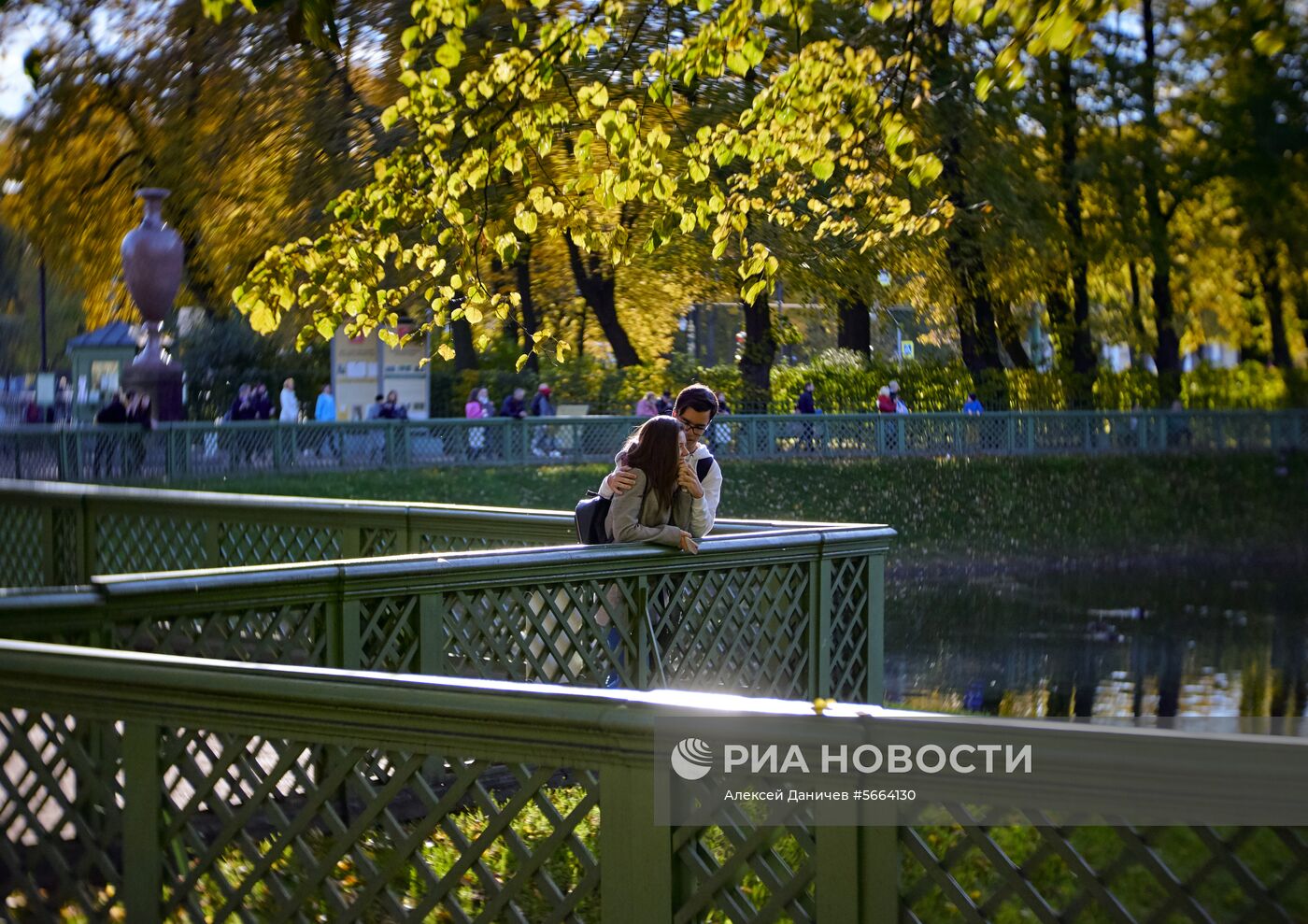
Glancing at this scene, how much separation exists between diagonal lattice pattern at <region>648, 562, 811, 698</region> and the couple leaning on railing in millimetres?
255

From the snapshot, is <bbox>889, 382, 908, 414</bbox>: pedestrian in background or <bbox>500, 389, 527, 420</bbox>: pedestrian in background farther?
<bbox>889, 382, 908, 414</bbox>: pedestrian in background

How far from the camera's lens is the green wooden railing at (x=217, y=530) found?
30.4ft

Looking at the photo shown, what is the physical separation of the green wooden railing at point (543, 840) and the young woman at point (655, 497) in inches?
120

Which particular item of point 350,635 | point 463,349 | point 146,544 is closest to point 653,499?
point 350,635

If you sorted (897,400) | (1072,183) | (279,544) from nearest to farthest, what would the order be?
(279,544) < (1072,183) < (897,400)

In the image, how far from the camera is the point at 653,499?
7797 mm

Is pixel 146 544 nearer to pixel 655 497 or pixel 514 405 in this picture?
pixel 655 497

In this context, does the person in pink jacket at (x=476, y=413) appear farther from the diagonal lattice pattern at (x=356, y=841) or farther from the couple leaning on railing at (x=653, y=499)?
the diagonal lattice pattern at (x=356, y=841)

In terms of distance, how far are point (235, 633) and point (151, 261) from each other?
11719 mm

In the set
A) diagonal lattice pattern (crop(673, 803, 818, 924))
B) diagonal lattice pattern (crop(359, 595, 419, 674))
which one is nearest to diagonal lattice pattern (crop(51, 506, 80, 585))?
diagonal lattice pattern (crop(359, 595, 419, 674))

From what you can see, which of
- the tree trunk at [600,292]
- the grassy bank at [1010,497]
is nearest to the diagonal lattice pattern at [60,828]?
the grassy bank at [1010,497]

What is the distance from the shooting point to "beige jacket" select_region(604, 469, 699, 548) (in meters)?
7.76

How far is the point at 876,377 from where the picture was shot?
37719 millimetres

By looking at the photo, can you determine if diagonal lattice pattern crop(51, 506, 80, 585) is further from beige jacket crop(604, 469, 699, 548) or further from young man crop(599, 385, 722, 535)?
beige jacket crop(604, 469, 699, 548)
